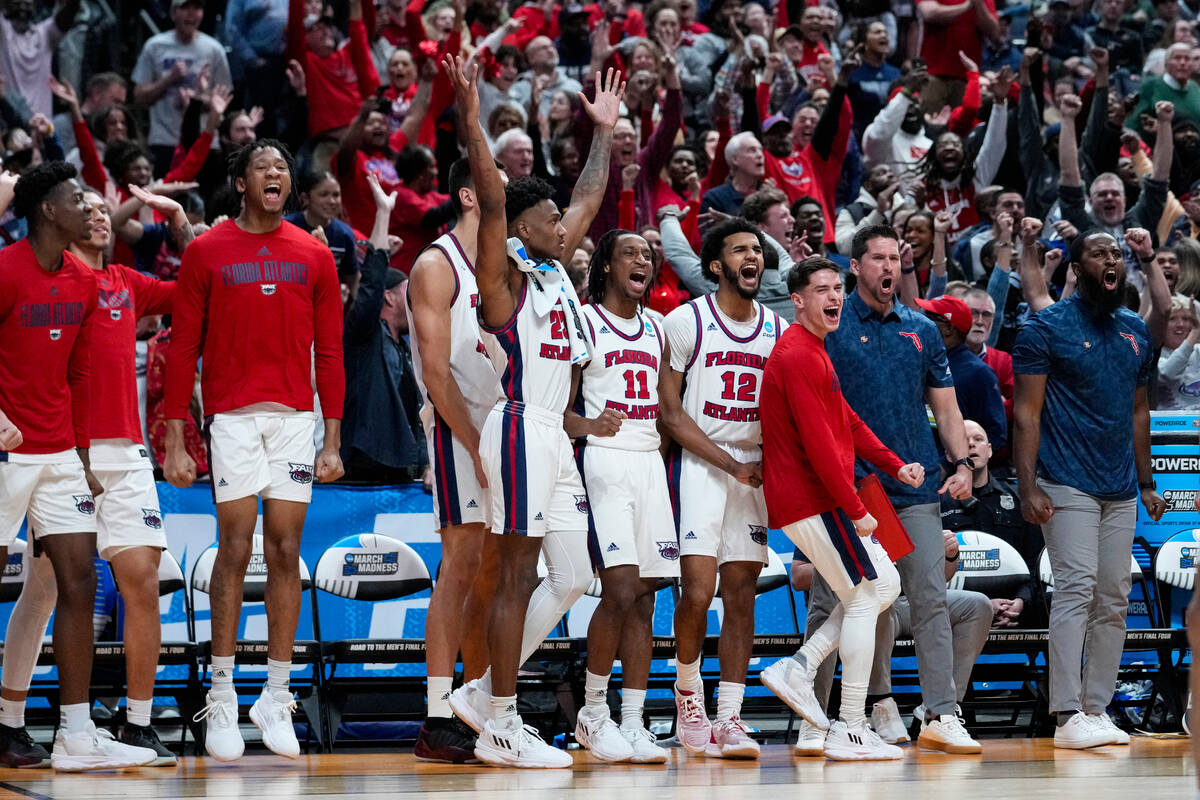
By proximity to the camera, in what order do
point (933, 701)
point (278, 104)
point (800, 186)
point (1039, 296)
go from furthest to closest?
point (278, 104) → point (800, 186) → point (1039, 296) → point (933, 701)

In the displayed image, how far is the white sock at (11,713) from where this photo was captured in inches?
285

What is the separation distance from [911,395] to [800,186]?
556cm

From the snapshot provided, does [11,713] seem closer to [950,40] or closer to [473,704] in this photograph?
[473,704]

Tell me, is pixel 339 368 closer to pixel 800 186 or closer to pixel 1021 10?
pixel 800 186

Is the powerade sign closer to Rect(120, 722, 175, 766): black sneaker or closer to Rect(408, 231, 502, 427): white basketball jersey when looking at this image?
Rect(408, 231, 502, 427): white basketball jersey

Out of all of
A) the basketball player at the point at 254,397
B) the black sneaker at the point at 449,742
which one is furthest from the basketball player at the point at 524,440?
the basketball player at the point at 254,397

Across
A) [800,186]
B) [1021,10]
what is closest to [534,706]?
[800,186]

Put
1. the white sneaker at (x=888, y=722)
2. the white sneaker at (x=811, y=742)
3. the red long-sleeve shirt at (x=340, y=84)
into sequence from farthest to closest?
1. the red long-sleeve shirt at (x=340, y=84)
2. the white sneaker at (x=888, y=722)
3. the white sneaker at (x=811, y=742)

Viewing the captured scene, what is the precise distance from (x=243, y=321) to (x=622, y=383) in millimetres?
1815

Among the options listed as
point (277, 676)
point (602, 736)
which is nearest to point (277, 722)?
point (277, 676)

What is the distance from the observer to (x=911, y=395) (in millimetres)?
8008

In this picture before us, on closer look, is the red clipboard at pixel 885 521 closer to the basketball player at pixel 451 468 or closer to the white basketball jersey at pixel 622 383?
the white basketball jersey at pixel 622 383

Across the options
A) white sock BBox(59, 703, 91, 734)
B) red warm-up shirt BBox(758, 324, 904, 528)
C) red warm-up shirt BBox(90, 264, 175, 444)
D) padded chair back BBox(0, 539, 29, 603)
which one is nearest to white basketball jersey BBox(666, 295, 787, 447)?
red warm-up shirt BBox(758, 324, 904, 528)

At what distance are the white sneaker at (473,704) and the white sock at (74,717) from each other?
166cm
